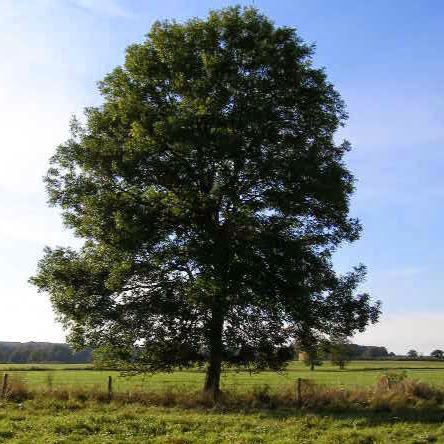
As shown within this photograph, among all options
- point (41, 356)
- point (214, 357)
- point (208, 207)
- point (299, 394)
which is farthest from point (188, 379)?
point (41, 356)

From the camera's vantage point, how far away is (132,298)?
24.5 metres

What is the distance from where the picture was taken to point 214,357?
962 inches

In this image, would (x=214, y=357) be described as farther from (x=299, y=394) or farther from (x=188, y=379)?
(x=188, y=379)

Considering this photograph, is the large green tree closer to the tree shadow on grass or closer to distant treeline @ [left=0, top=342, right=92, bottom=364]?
the tree shadow on grass

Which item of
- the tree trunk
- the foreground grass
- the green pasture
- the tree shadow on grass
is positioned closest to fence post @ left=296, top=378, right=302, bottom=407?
the green pasture

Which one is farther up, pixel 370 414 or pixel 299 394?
pixel 299 394

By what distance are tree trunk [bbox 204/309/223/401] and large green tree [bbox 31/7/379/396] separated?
6 centimetres

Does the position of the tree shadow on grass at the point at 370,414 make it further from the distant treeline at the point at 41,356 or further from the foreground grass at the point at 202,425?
the distant treeline at the point at 41,356

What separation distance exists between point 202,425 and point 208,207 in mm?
9379

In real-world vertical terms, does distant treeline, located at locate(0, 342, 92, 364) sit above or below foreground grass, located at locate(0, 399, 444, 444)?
above

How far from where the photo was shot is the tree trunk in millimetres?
24125

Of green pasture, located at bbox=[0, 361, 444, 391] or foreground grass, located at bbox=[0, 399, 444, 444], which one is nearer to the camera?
foreground grass, located at bbox=[0, 399, 444, 444]

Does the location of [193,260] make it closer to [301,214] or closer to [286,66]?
[301,214]

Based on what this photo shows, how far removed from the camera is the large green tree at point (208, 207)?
23.3 meters
